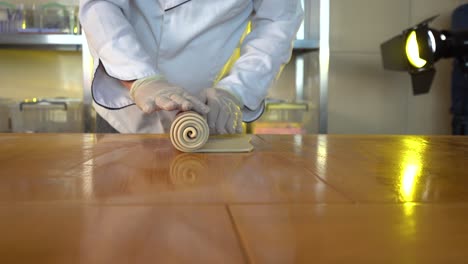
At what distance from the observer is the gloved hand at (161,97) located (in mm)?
715

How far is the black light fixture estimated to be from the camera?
1.80m

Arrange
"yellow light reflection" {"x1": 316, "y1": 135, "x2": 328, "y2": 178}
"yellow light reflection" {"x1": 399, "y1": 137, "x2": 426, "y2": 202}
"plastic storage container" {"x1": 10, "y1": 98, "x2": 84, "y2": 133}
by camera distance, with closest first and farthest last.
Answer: "yellow light reflection" {"x1": 399, "y1": 137, "x2": 426, "y2": 202} → "yellow light reflection" {"x1": 316, "y1": 135, "x2": 328, "y2": 178} → "plastic storage container" {"x1": 10, "y1": 98, "x2": 84, "y2": 133}

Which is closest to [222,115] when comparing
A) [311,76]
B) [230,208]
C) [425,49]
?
[230,208]

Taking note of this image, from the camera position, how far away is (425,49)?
1.83m

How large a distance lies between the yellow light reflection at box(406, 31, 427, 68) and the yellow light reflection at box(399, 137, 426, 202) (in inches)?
46.8

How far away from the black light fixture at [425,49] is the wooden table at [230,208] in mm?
1344

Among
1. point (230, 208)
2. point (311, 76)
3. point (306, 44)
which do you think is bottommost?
point (230, 208)

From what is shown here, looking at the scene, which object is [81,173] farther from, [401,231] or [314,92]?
[314,92]

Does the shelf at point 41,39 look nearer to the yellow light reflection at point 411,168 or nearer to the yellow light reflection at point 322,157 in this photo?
the yellow light reflection at point 322,157

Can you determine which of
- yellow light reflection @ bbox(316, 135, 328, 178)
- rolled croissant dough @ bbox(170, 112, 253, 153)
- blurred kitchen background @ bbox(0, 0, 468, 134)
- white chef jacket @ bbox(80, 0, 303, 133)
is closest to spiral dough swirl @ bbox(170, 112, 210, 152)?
rolled croissant dough @ bbox(170, 112, 253, 153)

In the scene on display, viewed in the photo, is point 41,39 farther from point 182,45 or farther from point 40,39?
point 182,45

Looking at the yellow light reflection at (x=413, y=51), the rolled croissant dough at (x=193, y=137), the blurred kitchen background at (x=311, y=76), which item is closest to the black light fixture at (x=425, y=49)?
the yellow light reflection at (x=413, y=51)

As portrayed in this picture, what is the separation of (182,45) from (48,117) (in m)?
1.00

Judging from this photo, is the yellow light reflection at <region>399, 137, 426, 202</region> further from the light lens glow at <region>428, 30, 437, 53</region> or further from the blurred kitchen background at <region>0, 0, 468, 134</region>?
the blurred kitchen background at <region>0, 0, 468, 134</region>
